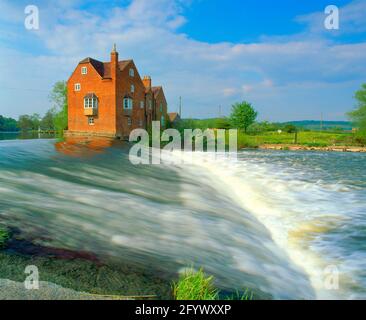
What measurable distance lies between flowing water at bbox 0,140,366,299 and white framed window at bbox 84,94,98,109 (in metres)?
29.1

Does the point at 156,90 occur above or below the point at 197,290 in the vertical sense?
above

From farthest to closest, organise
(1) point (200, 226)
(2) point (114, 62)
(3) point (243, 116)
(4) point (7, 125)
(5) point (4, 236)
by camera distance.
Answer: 1. (4) point (7, 125)
2. (3) point (243, 116)
3. (2) point (114, 62)
4. (1) point (200, 226)
5. (5) point (4, 236)

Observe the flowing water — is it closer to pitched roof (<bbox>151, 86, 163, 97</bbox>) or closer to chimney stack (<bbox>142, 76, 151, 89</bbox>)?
chimney stack (<bbox>142, 76, 151, 89</bbox>)

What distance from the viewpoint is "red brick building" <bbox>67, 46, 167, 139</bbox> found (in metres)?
37.9

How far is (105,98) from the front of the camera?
38.3 metres

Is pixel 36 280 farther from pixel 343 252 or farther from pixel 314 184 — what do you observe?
pixel 314 184

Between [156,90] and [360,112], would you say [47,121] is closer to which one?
[156,90]

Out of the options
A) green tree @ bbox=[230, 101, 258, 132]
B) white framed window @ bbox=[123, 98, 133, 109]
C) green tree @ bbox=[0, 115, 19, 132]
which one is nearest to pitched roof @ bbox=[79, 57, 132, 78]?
white framed window @ bbox=[123, 98, 133, 109]

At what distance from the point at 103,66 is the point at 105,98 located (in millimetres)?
5705

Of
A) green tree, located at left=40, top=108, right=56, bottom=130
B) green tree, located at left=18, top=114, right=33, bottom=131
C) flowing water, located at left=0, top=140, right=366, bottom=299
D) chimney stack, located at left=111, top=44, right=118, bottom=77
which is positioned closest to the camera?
flowing water, located at left=0, top=140, right=366, bottom=299

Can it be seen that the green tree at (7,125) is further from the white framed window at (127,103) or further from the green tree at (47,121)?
the white framed window at (127,103)

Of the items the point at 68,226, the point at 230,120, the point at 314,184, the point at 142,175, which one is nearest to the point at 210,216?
the point at 68,226

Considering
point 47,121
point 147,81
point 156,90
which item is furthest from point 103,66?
point 47,121
